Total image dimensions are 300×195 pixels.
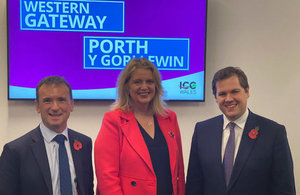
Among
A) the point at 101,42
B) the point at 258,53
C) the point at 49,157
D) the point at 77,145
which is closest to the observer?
the point at 49,157

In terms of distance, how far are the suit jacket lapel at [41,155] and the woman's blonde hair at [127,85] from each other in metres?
0.54

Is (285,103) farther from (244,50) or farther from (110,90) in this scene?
(110,90)

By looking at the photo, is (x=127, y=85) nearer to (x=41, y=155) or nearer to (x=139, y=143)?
(x=139, y=143)

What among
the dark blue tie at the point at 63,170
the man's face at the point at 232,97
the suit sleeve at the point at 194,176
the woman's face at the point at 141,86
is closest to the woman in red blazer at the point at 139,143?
the woman's face at the point at 141,86

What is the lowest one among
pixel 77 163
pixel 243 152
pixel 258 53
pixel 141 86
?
pixel 77 163

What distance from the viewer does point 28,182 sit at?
5.10ft

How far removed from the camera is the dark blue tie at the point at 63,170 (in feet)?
5.24

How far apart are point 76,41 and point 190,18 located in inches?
48.2

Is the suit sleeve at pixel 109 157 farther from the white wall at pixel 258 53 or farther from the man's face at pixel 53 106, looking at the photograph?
the white wall at pixel 258 53

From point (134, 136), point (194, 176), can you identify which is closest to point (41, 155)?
point (134, 136)

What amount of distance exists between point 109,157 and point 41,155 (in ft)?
1.33

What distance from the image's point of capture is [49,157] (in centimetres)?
165

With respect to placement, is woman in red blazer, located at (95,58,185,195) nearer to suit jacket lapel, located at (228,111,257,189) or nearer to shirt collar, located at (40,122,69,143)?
shirt collar, located at (40,122,69,143)

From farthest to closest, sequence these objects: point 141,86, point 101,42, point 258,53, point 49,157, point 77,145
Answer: point 258,53, point 101,42, point 141,86, point 77,145, point 49,157
